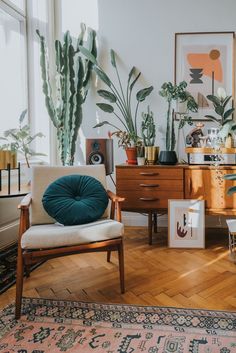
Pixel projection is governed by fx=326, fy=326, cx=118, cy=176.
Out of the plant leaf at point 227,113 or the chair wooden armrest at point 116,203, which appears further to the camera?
the plant leaf at point 227,113

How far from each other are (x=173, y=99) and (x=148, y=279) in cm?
169

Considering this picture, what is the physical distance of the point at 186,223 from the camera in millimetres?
2869

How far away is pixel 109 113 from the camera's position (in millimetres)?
3473

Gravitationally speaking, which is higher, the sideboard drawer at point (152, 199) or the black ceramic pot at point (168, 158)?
the black ceramic pot at point (168, 158)

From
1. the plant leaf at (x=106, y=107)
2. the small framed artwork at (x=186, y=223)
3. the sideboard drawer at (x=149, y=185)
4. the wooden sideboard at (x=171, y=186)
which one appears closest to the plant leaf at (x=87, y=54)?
the plant leaf at (x=106, y=107)

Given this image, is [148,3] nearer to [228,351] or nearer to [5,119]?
[5,119]

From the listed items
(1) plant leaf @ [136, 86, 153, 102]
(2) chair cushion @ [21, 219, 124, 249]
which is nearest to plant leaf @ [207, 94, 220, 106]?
(1) plant leaf @ [136, 86, 153, 102]

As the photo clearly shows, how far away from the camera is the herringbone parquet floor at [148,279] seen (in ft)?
6.35

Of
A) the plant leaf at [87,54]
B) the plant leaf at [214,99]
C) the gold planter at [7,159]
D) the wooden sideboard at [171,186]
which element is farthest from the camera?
the plant leaf at [87,54]

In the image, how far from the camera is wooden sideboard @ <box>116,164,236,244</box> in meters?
2.83

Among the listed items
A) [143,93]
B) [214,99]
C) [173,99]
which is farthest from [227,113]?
[143,93]

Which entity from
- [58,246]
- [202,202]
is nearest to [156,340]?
[58,246]

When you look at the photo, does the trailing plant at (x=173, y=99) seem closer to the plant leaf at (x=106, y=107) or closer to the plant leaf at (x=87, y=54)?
the plant leaf at (x=106, y=107)

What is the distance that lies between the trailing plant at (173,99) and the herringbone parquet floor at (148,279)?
1.03m
